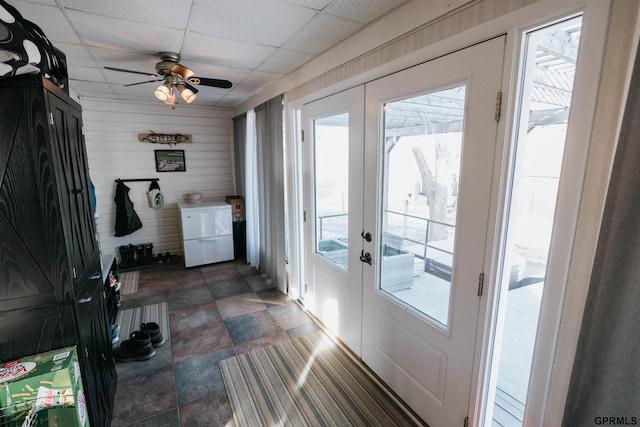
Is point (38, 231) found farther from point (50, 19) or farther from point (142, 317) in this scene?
point (142, 317)

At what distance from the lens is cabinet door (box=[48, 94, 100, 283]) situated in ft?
4.57

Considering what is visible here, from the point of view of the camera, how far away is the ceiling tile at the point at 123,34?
1.86 m

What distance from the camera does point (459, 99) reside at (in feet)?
4.95

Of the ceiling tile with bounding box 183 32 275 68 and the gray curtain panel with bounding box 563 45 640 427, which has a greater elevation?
the ceiling tile with bounding box 183 32 275 68

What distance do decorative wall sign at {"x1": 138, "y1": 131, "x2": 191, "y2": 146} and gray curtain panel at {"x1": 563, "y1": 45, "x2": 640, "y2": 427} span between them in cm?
510

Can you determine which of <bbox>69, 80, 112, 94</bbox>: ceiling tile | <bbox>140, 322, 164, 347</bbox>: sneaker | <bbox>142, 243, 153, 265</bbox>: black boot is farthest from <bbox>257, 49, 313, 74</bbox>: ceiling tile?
<bbox>142, 243, 153, 265</bbox>: black boot

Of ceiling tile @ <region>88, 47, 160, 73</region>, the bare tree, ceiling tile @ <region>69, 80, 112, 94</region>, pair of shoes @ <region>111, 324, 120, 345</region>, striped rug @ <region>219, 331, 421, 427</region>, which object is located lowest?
striped rug @ <region>219, 331, 421, 427</region>

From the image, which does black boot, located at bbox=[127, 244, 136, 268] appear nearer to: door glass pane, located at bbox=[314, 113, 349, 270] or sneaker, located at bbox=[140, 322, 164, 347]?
sneaker, located at bbox=[140, 322, 164, 347]

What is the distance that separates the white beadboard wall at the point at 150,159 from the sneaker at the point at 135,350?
2.62 meters

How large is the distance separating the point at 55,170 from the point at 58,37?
1437 mm

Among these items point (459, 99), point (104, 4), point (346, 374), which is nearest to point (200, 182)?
point (104, 4)

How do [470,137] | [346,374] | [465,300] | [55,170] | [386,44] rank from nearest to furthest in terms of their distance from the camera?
[55,170] < [470,137] < [465,300] < [386,44] < [346,374]

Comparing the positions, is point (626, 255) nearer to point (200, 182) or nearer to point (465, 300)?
point (465, 300)

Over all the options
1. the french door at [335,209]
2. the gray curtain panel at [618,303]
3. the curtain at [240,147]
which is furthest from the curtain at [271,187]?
the gray curtain panel at [618,303]
